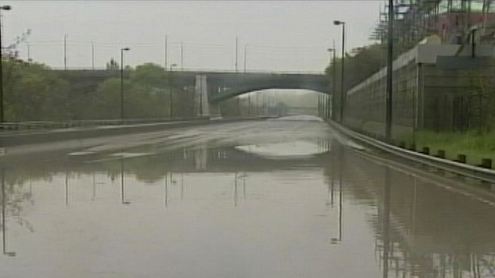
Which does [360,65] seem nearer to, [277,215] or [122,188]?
[122,188]

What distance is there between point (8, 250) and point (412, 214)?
24.0 ft

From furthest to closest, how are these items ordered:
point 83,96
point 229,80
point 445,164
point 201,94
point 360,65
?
point 229,80 < point 201,94 < point 360,65 < point 83,96 < point 445,164

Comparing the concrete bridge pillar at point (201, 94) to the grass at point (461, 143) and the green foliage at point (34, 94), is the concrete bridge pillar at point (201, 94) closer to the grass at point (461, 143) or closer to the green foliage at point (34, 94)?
the green foliage at point (34, 94)

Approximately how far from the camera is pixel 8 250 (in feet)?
33.0

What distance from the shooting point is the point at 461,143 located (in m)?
32.6

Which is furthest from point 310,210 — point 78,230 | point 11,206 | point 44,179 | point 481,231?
point 44,179

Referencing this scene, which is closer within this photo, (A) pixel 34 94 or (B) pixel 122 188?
(B) pixel 122 188

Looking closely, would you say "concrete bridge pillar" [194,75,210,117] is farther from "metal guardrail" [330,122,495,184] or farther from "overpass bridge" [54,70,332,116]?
"metal guardrail" [330,122,495,184]

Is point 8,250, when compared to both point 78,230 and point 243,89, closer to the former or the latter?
point 78,230

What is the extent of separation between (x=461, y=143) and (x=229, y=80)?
97.1 metres

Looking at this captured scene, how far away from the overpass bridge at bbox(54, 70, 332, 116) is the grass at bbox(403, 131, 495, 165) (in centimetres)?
8658

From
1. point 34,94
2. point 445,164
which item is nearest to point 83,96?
point 34,94

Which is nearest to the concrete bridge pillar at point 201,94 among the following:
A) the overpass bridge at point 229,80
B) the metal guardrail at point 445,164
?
the overpass bridge at point 229,80

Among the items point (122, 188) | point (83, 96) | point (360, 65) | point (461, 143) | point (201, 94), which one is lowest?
point (122, 188)
